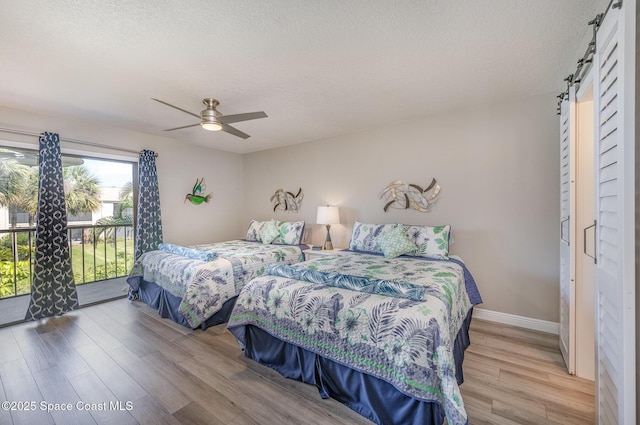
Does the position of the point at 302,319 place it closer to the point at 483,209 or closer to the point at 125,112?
the point at 483,209

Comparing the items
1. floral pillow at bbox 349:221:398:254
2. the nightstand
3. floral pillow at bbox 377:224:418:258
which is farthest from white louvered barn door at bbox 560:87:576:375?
the nightstand

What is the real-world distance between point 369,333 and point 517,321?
229cm

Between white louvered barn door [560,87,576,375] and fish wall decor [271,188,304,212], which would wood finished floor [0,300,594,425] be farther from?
fish wall decor [271,188,304,212]

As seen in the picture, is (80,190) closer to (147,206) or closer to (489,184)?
(147,206)

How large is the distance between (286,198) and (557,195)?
3.75 m

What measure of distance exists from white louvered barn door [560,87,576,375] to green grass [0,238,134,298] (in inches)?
214

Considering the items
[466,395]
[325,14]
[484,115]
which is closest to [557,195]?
[484,115]

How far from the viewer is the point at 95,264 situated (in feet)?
13.8

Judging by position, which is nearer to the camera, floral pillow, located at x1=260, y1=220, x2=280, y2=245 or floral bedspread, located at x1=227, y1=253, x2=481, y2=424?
floral bedspread, located at x1=227, y1=253, x2=481, y2=424

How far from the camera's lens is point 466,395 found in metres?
1.82

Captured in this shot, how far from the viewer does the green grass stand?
138 inches

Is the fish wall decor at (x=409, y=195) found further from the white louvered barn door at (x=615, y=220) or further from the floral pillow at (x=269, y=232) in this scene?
the white louvered barn door at (x=615, y=220)

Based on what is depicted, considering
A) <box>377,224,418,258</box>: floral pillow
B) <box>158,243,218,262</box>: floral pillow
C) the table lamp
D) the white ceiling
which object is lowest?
<box>158,243,218,262</box>: floral pillow

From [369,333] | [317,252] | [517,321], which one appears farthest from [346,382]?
[517,321]
